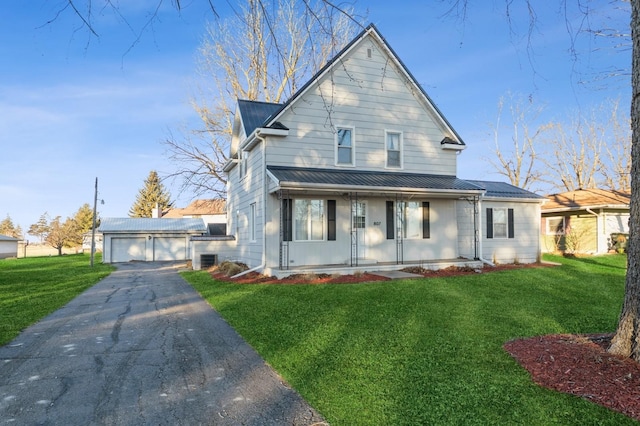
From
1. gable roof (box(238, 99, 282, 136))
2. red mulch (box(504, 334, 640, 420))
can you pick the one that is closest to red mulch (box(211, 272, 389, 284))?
gable roof (box(238, 99, 282, 136))

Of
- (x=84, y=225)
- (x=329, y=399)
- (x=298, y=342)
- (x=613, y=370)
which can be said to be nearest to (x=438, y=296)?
(x=298, y=342)

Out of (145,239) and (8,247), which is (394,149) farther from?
(8,247)

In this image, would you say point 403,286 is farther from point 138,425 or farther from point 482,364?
point 138,425

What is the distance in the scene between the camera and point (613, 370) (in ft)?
14.0

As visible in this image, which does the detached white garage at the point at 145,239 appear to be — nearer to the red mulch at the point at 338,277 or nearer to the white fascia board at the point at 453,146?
the red mulch at the point at 338,277

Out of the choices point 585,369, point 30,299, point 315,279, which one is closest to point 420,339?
point 585,369

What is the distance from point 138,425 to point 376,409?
1.90 m

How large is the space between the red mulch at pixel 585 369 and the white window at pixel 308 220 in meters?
9.29

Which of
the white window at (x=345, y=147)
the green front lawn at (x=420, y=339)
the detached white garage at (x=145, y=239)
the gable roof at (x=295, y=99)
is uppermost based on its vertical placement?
the gable roof at (x=295, y=99)

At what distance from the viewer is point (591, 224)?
907 inches

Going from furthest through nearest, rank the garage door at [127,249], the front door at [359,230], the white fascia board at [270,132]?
the garage door at [127,249] → the front door at [359,230] → the white fascia board at [270,132]

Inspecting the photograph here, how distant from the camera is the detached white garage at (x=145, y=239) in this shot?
102ft

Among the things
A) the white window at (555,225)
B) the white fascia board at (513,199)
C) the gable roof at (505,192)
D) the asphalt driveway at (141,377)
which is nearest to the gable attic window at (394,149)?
the white fascia board at (513,199)

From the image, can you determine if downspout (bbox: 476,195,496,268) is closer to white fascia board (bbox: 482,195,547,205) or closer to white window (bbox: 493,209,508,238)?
white fascia board (bbox: 482,195,547,205)
